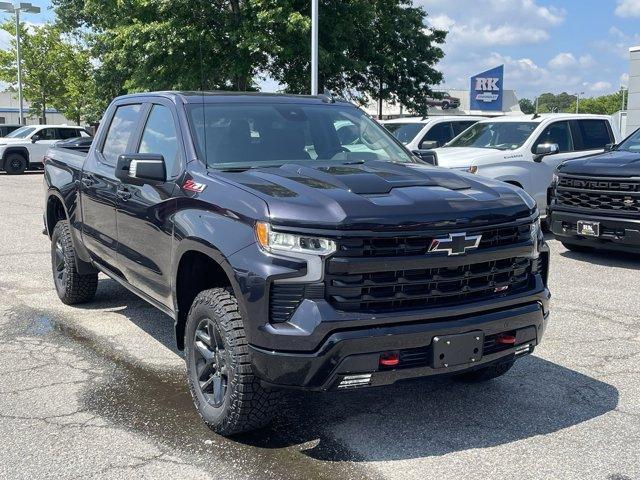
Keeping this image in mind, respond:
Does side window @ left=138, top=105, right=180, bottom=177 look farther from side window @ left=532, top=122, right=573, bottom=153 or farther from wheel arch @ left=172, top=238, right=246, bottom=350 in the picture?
side window @ left=532, top=122, right=573, bottom=153

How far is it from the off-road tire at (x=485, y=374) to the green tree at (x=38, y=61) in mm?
43967

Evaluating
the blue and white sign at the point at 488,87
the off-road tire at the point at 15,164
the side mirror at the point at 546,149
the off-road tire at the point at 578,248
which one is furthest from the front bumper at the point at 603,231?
the blue and white sign at the point at 488,87

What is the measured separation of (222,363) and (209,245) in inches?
24.5

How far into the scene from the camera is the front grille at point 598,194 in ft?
27.2

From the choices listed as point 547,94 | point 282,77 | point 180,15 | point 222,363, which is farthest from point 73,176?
point 547,94

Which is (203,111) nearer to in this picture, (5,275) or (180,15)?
(5,275)

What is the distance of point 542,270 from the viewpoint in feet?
13.9

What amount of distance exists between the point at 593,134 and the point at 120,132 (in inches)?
342

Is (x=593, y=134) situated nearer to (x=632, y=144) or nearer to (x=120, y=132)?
(x=632, y=144)

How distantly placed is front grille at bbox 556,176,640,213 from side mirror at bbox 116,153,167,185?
5.94 metres

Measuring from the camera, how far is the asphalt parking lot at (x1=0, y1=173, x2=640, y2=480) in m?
3.55

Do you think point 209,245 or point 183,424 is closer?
point 209,245

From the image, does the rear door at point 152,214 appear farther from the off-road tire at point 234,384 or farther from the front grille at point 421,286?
the front grille at point 421,286

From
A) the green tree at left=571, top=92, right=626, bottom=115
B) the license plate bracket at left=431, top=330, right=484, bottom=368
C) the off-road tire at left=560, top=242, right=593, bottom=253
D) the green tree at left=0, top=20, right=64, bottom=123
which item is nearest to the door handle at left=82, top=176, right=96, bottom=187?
the license plate bracket at left=431, top=330, right=484, bottom=368
